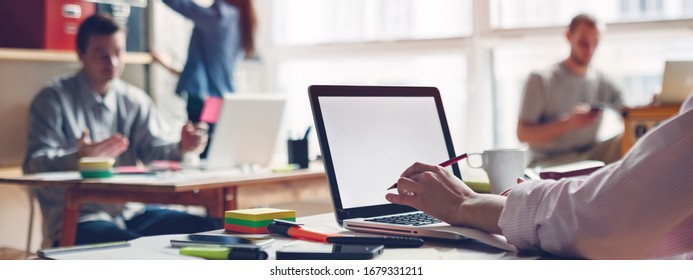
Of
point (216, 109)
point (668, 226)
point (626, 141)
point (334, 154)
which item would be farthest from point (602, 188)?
point (626, 141)

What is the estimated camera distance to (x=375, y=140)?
1415mm

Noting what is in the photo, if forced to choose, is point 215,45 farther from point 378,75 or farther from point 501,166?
point 501,166

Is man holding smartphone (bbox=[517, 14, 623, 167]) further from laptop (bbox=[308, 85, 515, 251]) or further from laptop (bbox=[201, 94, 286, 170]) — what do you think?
laptop (bbox=[308, 85, 515, 251])

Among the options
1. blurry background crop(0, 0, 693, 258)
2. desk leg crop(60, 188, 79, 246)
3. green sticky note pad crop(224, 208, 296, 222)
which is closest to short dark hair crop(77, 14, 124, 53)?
blurry background crop(0, 0, 693, 258)

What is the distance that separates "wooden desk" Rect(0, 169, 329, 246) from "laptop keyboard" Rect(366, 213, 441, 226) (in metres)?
1.00

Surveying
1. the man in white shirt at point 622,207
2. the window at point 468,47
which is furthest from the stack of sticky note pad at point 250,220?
the window at point 468,47

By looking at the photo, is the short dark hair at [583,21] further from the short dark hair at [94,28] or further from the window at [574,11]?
the short dark hair at [94,28]

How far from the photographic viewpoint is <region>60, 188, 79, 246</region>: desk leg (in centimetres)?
253

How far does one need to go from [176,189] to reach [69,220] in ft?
1.75

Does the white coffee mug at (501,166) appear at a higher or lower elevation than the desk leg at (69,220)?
higher

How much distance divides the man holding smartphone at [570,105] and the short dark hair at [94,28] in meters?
1.96

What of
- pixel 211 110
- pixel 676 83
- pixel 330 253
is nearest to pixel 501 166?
pixel 330 253

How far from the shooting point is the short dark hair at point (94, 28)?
3.01 meters

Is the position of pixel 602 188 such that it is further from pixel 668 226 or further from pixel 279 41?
Result: pixel 279 41
